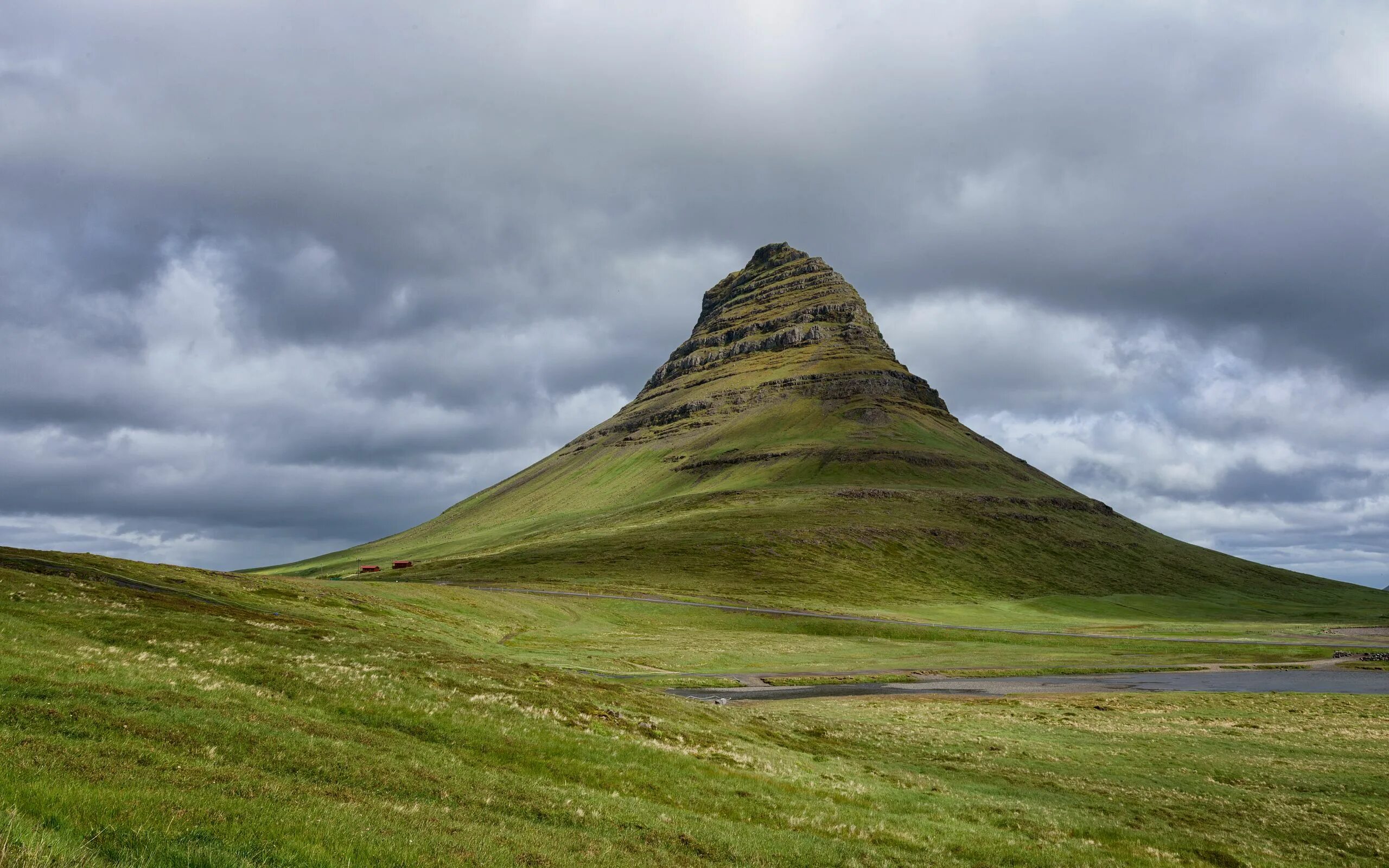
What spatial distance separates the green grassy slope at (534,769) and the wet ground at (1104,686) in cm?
1386

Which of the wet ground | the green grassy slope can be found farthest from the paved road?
the green grassy slope

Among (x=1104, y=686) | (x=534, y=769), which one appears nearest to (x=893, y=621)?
(x=1104, y=686)

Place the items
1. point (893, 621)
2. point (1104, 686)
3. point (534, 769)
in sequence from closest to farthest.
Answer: point (534, 769) < point (1104, 686) < point (893, 621)

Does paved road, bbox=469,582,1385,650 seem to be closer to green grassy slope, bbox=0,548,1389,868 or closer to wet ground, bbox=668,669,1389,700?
wet ground, bbox=668,669,1389,700

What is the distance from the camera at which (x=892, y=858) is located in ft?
66.3

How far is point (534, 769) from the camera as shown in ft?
82.3

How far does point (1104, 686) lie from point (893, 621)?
68.3 m

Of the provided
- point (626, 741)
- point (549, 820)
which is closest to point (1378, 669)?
point (626, 741)

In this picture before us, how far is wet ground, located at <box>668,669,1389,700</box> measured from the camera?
227 ft

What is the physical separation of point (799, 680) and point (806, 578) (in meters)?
123

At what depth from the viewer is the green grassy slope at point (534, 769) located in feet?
45.8

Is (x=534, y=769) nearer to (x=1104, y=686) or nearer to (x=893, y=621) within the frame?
(x=1104, y=686)

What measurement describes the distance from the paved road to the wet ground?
3860cm

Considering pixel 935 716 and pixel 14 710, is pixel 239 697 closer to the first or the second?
pixel 14 710
